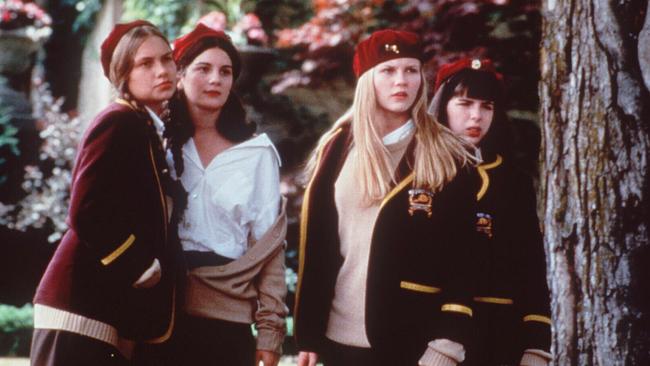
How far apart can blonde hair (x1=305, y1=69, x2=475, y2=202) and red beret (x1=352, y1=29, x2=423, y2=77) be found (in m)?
0.05

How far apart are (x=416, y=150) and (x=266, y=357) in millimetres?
806

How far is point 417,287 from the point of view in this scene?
126 inches

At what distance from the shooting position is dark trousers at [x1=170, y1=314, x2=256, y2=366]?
10.5 ft

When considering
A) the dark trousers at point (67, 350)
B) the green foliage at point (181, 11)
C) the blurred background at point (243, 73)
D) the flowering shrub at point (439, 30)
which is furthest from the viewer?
the green foliage at point (181, 11)

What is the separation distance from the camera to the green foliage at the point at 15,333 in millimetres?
7562

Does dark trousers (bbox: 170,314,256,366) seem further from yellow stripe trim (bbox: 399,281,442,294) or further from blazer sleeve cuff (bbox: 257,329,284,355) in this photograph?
yellow stripe trim (bbox: 399,281,442,294)

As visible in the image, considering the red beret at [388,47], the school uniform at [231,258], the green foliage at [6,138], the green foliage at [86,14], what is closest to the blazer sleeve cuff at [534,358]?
the school uniform at [231,258]

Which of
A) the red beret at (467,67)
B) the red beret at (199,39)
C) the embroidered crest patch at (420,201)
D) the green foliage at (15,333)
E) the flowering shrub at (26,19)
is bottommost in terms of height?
the green foliage at (15,333)

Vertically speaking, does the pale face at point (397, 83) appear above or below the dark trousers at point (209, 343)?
above

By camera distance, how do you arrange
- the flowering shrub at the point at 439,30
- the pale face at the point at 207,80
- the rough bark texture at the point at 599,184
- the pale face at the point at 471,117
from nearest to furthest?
1. the pale face at the point at 207,80
2. the pale face at the point at 471,117
3. the rough bark texture at the point at 599,184
4. the flowering shrub at the point at 439,30

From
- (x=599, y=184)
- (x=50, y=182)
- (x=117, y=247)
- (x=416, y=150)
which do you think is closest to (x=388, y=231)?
(x=416, y=150)

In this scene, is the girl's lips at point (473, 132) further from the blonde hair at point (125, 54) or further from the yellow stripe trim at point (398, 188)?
the blonde hair at point (125, 54)

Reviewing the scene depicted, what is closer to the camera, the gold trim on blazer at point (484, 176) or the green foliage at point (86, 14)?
the gold trim on blazer at point (484, 176)

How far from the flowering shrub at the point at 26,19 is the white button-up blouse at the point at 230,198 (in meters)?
7.04
